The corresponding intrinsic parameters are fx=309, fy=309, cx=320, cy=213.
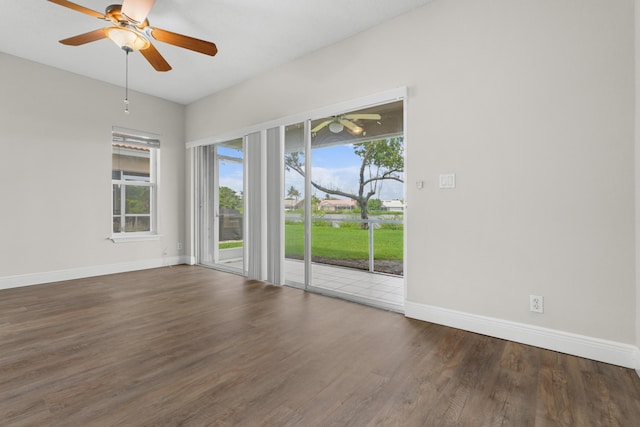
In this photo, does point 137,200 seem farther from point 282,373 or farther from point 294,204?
point 282,373

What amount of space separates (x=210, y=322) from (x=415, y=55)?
3080 mm

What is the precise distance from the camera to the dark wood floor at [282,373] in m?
1.52

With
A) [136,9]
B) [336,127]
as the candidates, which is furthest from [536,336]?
[136,9]

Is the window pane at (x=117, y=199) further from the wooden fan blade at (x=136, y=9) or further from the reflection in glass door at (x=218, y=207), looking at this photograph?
the wooden fan blade at (x=136, y=9)

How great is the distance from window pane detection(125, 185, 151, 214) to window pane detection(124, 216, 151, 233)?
0.33 ft

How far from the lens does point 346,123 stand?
398 cm

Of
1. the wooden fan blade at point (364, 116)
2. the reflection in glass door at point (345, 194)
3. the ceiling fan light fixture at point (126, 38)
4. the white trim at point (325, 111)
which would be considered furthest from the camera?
the reflection in glass door at point (345, 194)

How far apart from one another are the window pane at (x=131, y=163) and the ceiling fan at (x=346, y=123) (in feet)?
10.5

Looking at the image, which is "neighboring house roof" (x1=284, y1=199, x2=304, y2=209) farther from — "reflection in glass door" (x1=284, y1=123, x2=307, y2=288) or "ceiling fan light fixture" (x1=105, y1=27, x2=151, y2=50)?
"ceiling fan light fixture" (x1=105, y1=27, x2=151, y2=50)

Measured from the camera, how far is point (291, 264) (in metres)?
4.18

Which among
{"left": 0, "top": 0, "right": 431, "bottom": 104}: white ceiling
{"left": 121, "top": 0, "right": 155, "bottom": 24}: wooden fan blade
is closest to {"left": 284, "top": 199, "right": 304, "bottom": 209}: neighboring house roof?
{"left": 0, "top": 0, "right": 431, "bottom": 104}: white ceiling

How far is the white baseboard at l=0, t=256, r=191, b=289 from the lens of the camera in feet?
12.9

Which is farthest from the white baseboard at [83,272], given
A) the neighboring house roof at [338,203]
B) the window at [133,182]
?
the neighboring house roof at [338,203]

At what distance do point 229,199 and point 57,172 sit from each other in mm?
2333
